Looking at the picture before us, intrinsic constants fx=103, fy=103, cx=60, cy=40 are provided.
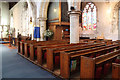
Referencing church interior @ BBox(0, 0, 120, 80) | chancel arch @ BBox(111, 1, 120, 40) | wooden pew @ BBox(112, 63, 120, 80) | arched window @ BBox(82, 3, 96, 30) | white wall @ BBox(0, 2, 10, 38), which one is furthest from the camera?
white wall @ BBox(0, 2, 10, 38)

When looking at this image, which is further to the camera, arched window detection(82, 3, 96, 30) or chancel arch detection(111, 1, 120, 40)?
arched window detection(82, 3, 96, 30)

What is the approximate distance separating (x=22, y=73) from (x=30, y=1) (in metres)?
8.70

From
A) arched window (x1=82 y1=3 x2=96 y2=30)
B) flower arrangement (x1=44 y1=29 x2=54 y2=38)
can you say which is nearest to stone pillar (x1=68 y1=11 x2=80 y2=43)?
flower arrangement (x1=44 y1=29 x2=54 y2=38)

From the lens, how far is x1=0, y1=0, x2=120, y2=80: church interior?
2906 mm

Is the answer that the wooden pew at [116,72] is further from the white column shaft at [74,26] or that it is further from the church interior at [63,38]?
the white column shaft at [74,26]

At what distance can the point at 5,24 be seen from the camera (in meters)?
19.3

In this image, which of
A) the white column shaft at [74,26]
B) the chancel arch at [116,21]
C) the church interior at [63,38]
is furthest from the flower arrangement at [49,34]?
the chancel arch at [116,21]


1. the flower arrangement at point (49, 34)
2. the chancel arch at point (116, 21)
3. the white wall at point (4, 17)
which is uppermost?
the white wall at point (4, 17)

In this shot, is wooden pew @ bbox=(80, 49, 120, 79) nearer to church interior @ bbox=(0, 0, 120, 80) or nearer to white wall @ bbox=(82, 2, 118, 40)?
church interior @ bbox=(0, 0, 120, 80)

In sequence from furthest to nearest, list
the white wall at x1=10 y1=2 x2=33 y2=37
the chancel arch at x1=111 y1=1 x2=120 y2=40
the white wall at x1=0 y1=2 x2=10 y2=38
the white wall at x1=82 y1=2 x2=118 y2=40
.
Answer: the white wall at x1=0 y1=2 x2=10 y2=38 < the white wall at x1=10 y1=2 x2=33 y2=37 < the white wall at x1=82 y1=2 x2=118 y2=40 < the chancel arch at x1=111 y1=1 x2=120 y2=40

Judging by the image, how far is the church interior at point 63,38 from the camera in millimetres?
2906

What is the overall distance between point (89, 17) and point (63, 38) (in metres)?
4.10

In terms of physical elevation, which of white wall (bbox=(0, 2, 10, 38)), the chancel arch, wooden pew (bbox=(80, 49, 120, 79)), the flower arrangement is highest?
white wall (bbox=(0, 2, 10, 38))

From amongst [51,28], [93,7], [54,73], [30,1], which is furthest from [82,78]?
[93,7]
